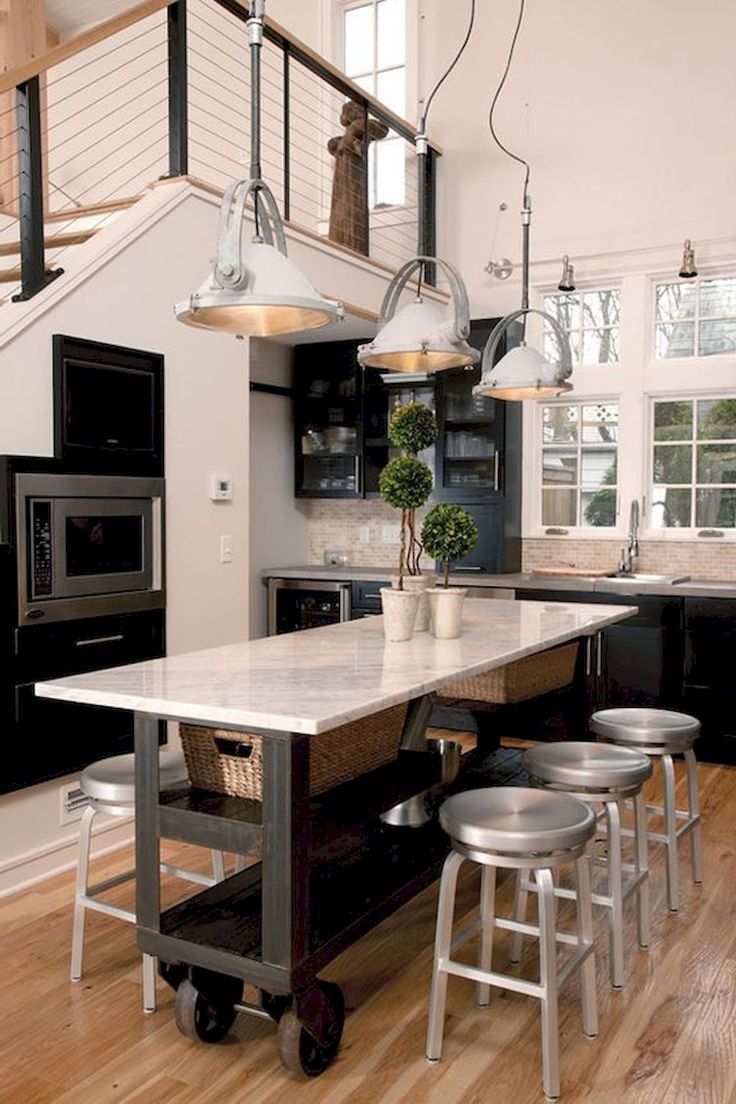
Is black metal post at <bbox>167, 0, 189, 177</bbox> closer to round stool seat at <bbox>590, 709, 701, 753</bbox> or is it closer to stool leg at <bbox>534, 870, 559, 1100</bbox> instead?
round stool seat at <bbox>590, 709, 701, 753</bbox>

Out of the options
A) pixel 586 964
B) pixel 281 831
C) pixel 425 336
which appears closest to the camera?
pixel 281 831

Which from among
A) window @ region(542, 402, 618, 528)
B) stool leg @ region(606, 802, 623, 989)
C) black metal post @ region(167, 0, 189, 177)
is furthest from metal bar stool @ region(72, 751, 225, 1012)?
window @ region(542, 402, 618, 528)

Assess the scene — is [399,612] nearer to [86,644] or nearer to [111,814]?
[111,814]

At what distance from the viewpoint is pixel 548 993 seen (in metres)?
2.20

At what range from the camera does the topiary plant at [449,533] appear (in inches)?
122

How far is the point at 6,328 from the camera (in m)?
3.36

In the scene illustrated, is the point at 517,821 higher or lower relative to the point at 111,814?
higher

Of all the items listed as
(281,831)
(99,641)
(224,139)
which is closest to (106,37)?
(224,139)

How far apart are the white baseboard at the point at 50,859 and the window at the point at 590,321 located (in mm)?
3805

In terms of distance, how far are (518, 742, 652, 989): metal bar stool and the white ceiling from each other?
23.2ft

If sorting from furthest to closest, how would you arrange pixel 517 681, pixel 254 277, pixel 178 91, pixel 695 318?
pixel 695 318 → pixel 178 91 → pixel 517 681 → pixel 254 277

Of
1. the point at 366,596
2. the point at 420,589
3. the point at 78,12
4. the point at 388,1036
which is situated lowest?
the point at 388,1036

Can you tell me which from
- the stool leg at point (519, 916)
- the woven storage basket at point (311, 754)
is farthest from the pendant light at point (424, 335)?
the stool leg at point (519, 916)

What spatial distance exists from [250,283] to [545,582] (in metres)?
3.46
